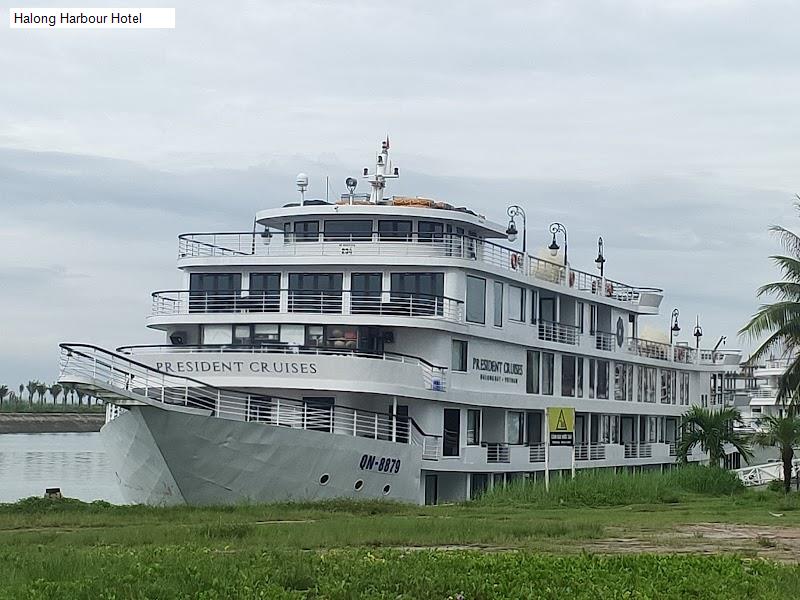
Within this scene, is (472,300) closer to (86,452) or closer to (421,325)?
(421,325)

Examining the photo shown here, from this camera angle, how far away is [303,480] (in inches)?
1017

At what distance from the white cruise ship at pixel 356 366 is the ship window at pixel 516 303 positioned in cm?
7

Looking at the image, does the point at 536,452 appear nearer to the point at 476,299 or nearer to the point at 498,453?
the point at 498,453

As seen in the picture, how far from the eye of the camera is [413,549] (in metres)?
15.1

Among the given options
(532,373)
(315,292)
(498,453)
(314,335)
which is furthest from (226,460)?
(532,373)

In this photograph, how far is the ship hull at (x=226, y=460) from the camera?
24.3m

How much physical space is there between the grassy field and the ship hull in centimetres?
230

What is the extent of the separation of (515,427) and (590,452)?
4.81m

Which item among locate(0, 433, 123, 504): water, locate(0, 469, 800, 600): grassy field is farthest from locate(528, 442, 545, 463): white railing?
locate(0, 433, 123, 504): water

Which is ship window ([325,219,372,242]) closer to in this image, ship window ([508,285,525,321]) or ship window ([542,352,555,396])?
ship window ([508,285,525,321])

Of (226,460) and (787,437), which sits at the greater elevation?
(787,437)

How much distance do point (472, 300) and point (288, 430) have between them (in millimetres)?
7710

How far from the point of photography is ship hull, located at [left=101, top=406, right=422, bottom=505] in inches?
958

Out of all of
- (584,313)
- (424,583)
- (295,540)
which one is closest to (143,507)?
(295,540)
